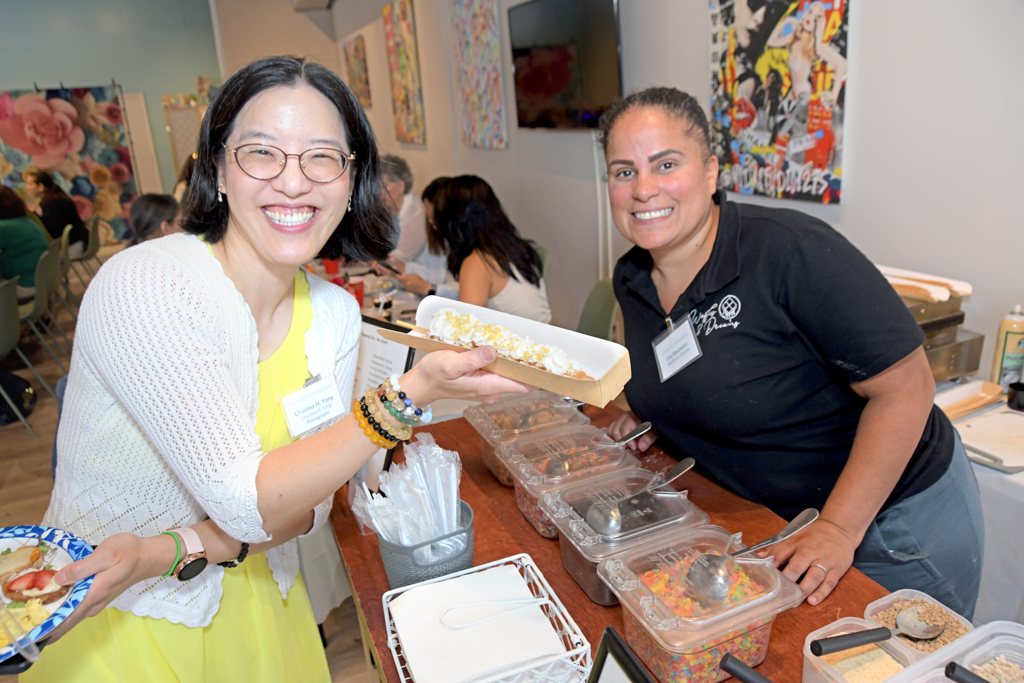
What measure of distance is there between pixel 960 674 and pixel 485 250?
9.13ft

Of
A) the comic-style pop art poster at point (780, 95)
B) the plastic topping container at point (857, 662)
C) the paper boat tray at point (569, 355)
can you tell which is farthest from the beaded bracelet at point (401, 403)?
the comic-style pop art poster at point (780, 95)

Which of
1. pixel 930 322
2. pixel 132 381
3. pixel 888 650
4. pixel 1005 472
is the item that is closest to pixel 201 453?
pixel 132 381

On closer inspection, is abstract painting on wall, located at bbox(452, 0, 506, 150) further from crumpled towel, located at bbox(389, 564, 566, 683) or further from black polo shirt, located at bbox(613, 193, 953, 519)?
crumpled towel, located at bbox(389, 564, 566, 683)

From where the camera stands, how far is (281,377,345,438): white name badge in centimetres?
126

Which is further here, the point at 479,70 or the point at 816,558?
the point at 479,70

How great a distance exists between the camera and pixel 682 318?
151 cm

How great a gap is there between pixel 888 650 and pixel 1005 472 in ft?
3.74

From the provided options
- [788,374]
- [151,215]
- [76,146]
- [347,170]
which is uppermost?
[76,146]

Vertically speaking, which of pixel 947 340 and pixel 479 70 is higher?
pixel 479 70

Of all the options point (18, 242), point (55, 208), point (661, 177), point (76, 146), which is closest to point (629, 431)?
point (661, 177)

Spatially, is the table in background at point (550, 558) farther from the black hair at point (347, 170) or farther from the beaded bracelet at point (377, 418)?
the black hair at point (347, 170)

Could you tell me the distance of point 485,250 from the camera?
3295 millimetres

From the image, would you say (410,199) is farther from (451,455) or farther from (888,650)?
(888,650)

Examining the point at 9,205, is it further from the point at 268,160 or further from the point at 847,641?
the point at 847,641
